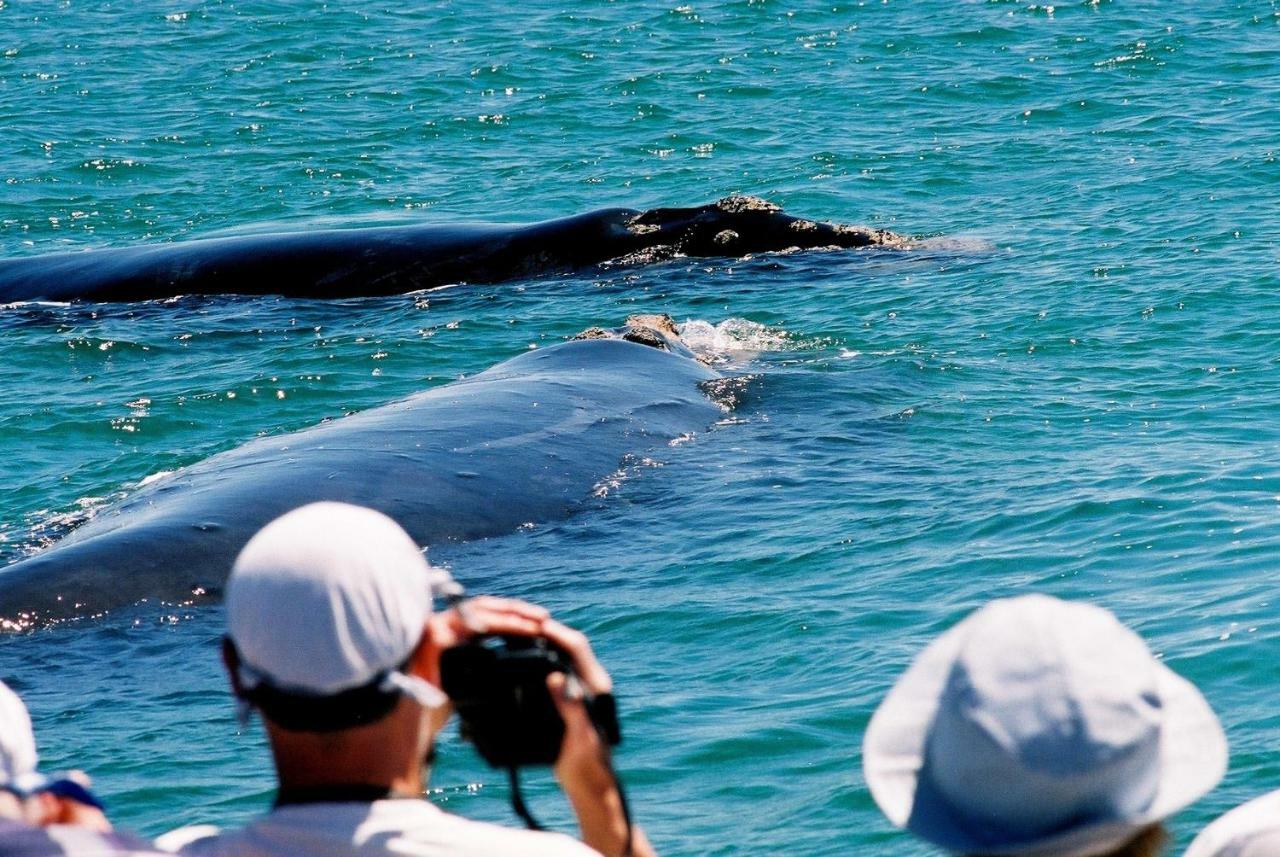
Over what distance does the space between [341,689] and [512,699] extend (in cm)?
45

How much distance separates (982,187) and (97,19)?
16.3 metres

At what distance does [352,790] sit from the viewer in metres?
3.17

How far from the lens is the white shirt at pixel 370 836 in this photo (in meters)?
3.09

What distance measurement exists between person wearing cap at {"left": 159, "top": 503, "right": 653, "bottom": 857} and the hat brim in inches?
21.9

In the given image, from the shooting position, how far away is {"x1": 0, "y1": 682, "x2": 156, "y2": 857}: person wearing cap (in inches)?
115

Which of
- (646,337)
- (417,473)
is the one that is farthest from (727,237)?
(417,473)

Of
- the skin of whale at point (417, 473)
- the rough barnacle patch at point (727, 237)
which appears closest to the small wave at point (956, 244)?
the rough barnacle patch at point (727, 237)

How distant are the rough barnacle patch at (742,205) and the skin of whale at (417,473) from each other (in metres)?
4.16

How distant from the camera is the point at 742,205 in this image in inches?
638

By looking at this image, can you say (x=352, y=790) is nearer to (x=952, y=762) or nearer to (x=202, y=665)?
(x=952, y=762)

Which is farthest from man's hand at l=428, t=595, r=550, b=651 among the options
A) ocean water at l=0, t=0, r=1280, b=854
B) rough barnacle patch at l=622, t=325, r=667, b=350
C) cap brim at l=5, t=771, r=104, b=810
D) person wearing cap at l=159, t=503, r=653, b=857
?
rough barnacle patch at l=622, t=325, r=667, b=350

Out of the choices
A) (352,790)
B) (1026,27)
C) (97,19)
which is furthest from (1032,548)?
(97,19)

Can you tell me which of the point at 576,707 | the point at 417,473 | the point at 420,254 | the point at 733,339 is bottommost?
the point at 733,339

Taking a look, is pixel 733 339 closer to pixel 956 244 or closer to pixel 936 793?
pixel 956 244
